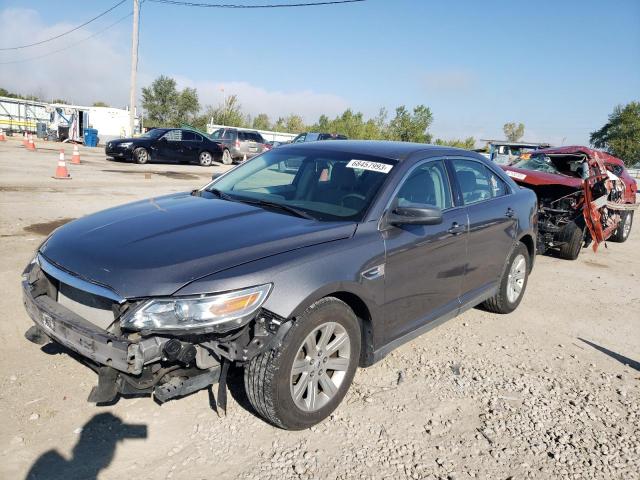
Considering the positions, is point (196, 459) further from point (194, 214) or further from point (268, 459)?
point (194, 214)

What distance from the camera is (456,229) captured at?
3834mm

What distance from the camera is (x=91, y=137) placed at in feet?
91.1

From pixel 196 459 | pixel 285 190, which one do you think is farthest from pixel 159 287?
pixel 285 190

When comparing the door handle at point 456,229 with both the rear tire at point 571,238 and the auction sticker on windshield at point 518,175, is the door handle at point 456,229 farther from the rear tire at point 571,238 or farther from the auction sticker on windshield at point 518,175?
the auction sticker on windshield at point 518,175

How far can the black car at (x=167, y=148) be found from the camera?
60.6 feet

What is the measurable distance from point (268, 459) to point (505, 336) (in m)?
2.75

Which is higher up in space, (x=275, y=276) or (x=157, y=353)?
(x=275, y=276)

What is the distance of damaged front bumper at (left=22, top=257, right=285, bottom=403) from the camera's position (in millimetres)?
2359

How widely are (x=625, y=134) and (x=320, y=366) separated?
54.9 metres

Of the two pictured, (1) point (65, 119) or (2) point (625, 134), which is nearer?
(1) point (65, 119)

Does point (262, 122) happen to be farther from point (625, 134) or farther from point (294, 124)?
point (625, 134)

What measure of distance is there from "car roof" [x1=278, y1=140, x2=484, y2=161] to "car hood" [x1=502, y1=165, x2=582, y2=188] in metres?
3.90

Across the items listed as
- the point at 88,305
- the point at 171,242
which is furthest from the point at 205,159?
→ the point at 88,305

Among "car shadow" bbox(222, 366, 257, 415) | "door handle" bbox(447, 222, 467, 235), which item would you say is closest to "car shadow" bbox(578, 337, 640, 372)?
"door handle" bbox(447, 222, 467, 235)
